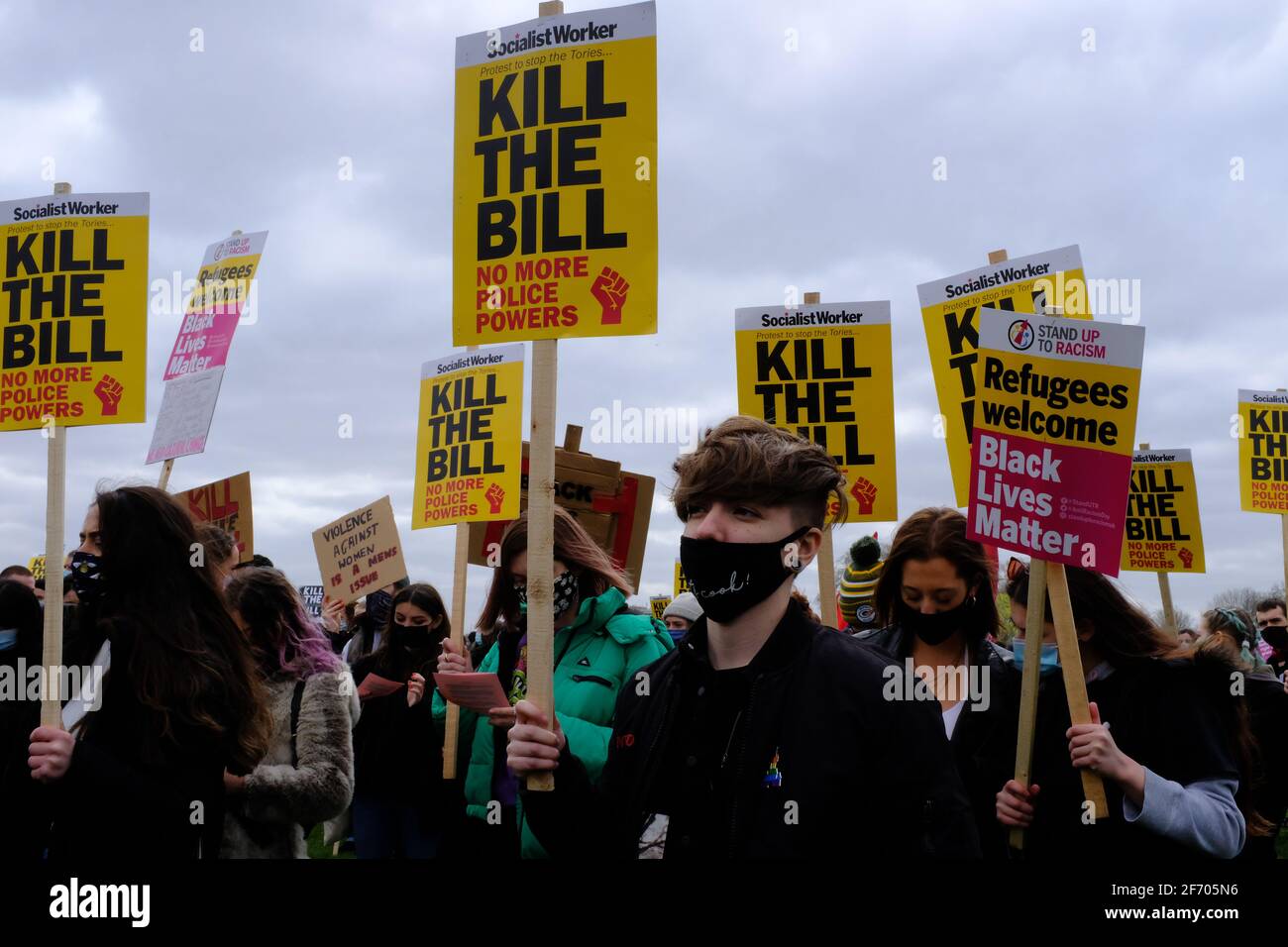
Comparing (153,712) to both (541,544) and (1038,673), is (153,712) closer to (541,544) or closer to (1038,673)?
(541,544)

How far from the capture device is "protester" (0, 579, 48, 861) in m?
3.88

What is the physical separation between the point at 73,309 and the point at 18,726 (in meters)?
1.82

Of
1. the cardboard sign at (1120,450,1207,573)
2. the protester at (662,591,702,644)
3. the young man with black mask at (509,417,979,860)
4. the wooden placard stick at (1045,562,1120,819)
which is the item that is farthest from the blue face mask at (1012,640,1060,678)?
the cardboard sign at (1120,450,1207,573)

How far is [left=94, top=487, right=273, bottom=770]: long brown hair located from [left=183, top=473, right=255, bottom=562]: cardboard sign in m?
4.60

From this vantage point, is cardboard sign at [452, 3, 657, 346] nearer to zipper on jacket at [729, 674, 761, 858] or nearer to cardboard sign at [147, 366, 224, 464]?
zipper on jacket at [729, 674, 761, 858]

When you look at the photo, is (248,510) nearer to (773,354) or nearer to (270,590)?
(270,590)

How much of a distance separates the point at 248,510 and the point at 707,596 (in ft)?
21.1

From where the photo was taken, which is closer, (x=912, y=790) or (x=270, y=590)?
(x=912, y=790)

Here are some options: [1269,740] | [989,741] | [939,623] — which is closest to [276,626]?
[939,623]

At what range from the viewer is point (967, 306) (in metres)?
6.58

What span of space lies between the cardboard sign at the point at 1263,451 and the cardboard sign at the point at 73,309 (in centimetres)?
952

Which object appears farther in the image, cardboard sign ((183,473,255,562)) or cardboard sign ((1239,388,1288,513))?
cardboard sign ((1239,388,1288,513))
